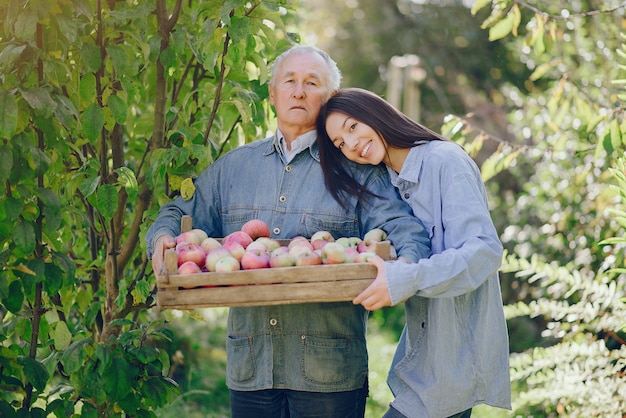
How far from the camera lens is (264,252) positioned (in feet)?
7.23

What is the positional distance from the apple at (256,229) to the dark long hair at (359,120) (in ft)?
0.79

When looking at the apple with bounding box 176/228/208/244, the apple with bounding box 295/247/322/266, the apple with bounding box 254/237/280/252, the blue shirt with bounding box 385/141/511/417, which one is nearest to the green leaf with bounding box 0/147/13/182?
the apple with bounding box 176/228/208/244

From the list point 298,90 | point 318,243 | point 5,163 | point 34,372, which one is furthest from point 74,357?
point 298,90

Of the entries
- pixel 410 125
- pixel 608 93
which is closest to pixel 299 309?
pixel 410 125

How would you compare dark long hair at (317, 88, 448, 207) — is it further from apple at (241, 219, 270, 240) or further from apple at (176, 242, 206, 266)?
apple at (176, 242, 206, 266)

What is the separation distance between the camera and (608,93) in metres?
4.17

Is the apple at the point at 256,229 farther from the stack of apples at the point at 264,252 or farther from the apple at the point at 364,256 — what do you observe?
the apple at the point at 364,256

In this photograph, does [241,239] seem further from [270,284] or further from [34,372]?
[34,372]

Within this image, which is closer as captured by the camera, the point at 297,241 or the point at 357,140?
the point at 297,241

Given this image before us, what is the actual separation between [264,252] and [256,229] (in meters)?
0.25

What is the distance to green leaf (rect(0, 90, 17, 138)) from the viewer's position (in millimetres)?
2172

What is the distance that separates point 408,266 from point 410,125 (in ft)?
1.85

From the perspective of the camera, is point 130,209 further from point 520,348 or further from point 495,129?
point 495,129

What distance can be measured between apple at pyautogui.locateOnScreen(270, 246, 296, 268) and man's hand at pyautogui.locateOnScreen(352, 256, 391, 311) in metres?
0.21
